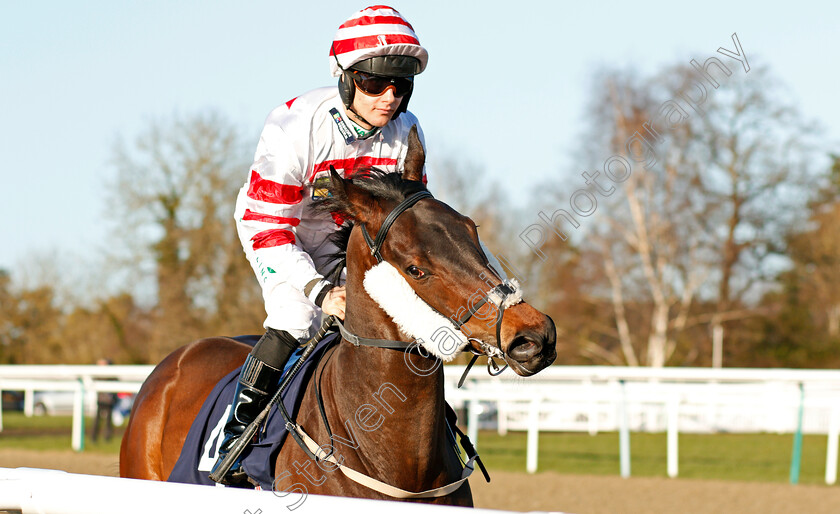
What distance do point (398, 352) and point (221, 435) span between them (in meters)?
1.02

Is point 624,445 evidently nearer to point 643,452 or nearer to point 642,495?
point 642,495

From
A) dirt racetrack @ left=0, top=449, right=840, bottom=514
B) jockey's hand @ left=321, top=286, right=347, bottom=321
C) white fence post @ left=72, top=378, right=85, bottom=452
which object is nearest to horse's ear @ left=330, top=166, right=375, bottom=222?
jockey's hand @ left=321, top=286, right=347, bottom=321

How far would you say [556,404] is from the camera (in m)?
12.3

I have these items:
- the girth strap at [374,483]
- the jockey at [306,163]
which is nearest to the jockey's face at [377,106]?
the jockey at [306,163]

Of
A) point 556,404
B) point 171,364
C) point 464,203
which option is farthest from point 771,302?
point 171,364

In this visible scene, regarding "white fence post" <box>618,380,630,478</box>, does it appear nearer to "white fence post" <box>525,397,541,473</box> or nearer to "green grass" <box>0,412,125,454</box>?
"white fence post" <box>525,397,541,473</box>

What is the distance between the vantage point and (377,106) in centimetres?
327

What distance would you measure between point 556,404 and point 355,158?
939 centimetres

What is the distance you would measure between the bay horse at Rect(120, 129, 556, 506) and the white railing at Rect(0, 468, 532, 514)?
776 millimetres

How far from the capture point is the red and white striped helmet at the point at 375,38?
10.4 ft

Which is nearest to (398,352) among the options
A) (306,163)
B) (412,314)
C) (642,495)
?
(412,314)

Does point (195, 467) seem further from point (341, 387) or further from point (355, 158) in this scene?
point (355, 158)

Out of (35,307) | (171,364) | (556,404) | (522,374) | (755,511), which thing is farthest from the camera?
(35,307)

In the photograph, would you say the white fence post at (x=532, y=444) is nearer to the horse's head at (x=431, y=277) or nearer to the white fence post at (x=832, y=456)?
the white fence post at (x=832, y=456)
